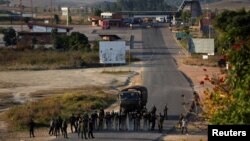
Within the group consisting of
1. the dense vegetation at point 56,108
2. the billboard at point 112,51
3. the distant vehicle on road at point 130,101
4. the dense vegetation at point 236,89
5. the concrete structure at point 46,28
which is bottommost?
the dense vegetation at point 56,108

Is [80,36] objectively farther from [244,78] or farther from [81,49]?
[244,78]

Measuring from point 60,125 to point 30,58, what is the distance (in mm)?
38232

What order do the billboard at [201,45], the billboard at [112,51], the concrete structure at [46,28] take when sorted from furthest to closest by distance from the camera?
the concrete structure at [46,28]
the billboard at [201,45]
the billboard at [112,51]

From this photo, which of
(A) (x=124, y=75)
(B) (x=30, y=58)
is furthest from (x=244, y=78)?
(B) (x=30, y=58)

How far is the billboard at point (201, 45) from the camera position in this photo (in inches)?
2510

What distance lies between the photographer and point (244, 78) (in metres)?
9.27

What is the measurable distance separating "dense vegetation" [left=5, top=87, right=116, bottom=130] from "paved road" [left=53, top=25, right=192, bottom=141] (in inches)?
140

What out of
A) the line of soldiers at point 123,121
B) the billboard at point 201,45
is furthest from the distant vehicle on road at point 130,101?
the billboard at point 201,45

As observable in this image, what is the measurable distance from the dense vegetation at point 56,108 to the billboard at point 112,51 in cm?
962

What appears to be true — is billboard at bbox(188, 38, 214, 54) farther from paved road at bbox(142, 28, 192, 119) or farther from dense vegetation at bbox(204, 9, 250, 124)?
dense vegetation at bbox(204, 9, 250, 124)

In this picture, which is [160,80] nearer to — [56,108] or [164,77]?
[164,77]

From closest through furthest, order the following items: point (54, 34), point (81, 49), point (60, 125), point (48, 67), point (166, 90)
→ point (60, 125) → point (166, 90) → point (48, 67) → point (81, 49) → point (54, 34)

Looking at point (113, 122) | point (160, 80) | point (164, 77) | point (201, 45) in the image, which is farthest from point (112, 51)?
point (113, 122)

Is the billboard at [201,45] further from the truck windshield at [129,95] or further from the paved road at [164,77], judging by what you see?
the truck windshield at [129,95]
